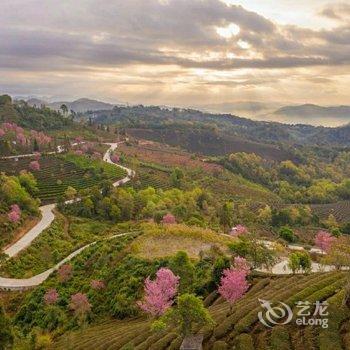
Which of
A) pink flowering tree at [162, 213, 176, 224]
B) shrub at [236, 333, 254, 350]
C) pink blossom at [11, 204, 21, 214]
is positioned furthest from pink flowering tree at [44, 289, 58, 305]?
pink blossom at [11, 204, 21, 214]

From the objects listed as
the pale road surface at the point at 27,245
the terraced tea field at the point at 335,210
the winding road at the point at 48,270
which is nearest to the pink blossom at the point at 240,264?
the winding road at the point at 48,270

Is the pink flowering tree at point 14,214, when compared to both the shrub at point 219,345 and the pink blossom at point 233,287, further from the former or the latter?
the shrub at point 219,345

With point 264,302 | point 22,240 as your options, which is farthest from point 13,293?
point 264,302

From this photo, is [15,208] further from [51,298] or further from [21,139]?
[21,139]

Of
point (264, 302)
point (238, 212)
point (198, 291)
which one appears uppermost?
point (264, 302)

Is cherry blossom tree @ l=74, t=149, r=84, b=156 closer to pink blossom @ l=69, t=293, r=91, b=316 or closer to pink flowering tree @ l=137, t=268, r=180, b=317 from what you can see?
pink blossom @ l=69, t=293, r=91, b=316

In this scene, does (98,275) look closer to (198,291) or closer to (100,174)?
(198,291)
